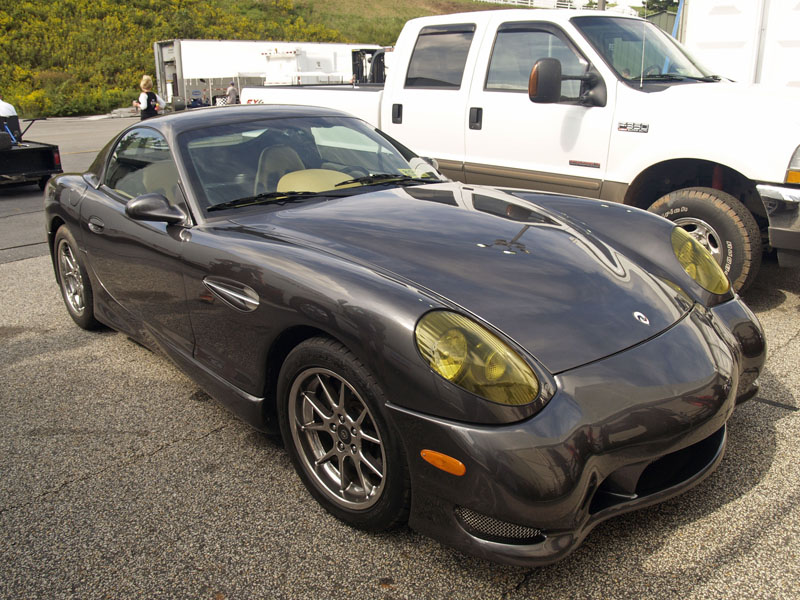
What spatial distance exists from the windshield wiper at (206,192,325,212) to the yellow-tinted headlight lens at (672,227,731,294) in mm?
1663

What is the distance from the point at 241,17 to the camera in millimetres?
55969

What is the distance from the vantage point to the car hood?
88.5 inches

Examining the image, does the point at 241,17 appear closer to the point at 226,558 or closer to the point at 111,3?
the point at 111,3

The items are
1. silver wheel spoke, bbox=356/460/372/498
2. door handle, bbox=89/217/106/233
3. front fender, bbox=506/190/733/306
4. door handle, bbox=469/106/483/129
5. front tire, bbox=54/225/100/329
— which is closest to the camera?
silver wheel spoke, bbox=356/460/372/498

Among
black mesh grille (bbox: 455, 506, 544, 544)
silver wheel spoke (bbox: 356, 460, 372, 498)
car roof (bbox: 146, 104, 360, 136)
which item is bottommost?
silver wheel spoke (bbox: 356, 460, 372, 498)

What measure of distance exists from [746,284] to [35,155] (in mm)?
10193

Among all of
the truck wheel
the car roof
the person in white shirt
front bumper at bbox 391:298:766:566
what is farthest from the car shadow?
the person in white shirt

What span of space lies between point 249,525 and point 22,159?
10.0 metres

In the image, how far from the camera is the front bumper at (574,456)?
75.9 inches

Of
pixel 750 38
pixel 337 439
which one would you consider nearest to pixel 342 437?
pixel 337 439

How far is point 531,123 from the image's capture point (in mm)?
5566

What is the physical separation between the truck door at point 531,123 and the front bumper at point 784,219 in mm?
1235

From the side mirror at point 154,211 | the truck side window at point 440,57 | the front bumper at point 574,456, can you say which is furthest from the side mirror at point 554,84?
the front bumper at point 574,456

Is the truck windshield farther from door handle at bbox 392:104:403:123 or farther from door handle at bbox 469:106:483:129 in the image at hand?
door handle at bbox 392:104:403:123
